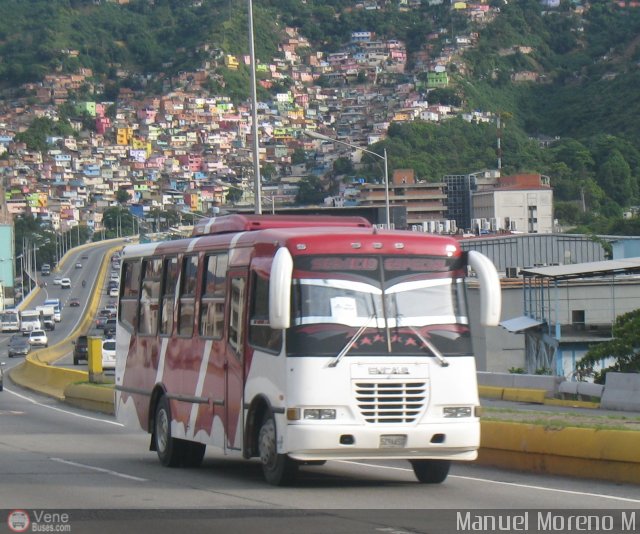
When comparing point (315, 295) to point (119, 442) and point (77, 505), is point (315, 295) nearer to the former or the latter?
point (77, 505)

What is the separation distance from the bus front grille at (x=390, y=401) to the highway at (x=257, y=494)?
75cm

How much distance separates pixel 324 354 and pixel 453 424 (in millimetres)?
1433

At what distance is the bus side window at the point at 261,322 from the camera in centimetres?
1477

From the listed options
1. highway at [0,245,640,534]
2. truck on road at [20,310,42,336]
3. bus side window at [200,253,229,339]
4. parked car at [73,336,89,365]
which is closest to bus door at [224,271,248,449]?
bus side window at [200,253,229,339]

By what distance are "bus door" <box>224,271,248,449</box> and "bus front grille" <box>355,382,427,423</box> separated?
1.54 meters

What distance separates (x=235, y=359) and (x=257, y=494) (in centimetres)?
170

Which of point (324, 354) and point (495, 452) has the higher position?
point (324, 354)

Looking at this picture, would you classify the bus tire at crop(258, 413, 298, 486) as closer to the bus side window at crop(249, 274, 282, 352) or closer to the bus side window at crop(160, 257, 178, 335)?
the bus side window at crop(249, 274, 282, 352)

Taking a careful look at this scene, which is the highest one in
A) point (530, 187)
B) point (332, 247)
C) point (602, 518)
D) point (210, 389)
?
point (530, 187)

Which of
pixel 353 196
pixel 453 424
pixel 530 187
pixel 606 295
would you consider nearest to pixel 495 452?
pixel 453 424

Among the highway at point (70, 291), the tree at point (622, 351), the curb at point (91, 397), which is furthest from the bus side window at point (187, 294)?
the highway at point (70, 291)

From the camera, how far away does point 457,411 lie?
14711mm

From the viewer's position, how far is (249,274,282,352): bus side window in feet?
48.5

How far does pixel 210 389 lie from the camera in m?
16.4
